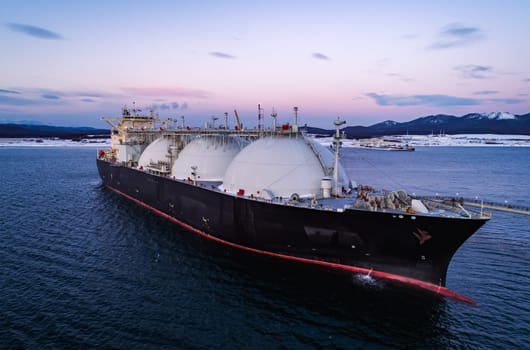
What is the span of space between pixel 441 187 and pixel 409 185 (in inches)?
227

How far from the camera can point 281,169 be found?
1233 inches

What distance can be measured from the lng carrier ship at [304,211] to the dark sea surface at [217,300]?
2065mm

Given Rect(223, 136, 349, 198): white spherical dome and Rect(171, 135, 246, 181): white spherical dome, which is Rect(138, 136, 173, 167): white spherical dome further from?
Rect(223, 136, 349, 198): white spherical dome

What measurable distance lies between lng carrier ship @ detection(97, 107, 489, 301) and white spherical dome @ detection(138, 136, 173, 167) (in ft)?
19.7

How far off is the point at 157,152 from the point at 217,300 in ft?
113

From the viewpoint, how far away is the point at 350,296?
23016 mm

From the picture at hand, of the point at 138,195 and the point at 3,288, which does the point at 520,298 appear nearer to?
the point at 3,288

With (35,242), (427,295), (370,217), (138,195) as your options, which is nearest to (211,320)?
(370,217)

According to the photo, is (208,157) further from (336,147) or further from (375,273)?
(375,273)

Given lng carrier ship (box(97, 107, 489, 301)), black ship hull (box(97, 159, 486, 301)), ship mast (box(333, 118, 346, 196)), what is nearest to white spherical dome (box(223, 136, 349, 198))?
lng carrier ship (box(97, 107, 489, 301))

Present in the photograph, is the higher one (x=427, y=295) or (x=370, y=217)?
(x=370, y=217)

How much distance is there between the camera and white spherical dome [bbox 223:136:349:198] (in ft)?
101

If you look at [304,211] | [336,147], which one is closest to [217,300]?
[304,211]

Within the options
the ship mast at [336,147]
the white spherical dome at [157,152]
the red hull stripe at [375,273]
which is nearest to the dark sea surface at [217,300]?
the red hull stripe at [375,273]
